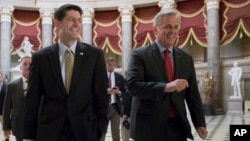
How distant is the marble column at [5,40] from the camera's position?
20844 mm

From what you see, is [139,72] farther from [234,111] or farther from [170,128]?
[234,111]

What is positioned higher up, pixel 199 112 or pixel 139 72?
pixel 139 72

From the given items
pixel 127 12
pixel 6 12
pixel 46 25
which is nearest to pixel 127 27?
pixel 127 12

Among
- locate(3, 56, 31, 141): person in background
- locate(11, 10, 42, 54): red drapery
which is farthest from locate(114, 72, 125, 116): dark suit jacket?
locate(11, 10, 42, 54): red drapery

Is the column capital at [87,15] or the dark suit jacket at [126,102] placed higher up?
the column capital at [87,15]

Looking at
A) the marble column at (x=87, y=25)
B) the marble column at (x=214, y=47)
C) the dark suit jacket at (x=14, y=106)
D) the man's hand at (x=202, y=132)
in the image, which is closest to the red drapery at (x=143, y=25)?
the marble column at (x=87, y=25)

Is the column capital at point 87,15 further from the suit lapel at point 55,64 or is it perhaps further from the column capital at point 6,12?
the suit lapel at point 55,64

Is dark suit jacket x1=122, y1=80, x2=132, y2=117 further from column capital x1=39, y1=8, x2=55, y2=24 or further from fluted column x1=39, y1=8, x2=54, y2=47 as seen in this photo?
column capital x1=39, y1=8, x2=55, y2=24

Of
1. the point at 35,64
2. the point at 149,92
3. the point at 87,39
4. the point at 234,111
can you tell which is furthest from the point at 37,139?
the point at 87,39

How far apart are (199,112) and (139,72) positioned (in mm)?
575

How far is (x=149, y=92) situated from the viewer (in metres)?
2.80

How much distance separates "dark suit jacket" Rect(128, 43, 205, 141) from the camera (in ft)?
9.34

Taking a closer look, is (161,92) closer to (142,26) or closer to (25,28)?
(142,26)

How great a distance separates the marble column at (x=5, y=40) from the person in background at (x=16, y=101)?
1699cm
